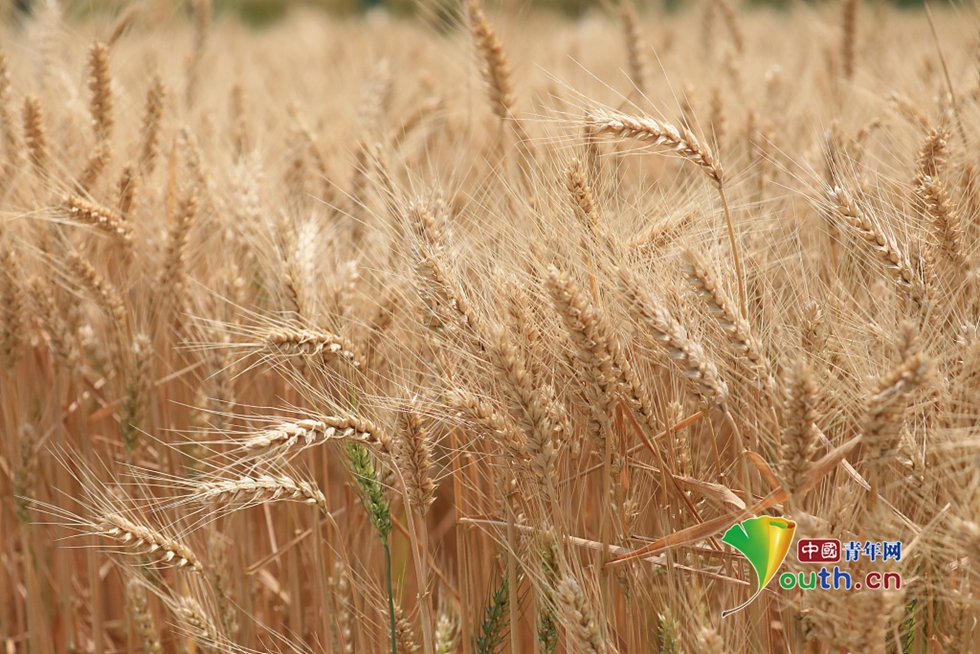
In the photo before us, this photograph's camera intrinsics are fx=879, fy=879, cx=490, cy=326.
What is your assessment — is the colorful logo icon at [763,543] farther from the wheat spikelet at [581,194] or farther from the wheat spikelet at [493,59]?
the wheat spikelet at [493,59]

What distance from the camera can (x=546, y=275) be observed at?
1.09 meters

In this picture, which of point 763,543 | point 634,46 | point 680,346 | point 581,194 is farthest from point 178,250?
point 634,46

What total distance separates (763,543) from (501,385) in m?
0.38

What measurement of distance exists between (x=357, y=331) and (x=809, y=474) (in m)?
0.84

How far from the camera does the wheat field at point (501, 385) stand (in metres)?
1.10

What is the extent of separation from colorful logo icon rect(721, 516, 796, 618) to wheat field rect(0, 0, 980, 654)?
3 cm

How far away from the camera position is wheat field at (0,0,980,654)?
1.10 m

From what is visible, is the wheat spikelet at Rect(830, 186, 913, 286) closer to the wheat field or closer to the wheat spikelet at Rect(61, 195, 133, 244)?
the wheat field

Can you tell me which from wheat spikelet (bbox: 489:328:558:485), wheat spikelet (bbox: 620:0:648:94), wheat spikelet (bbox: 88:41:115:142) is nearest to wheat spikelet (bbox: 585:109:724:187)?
wheat spikelet (bbox: 489:328:558:485)

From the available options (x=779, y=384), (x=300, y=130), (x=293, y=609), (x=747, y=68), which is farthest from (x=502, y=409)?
(x=747, y=68)

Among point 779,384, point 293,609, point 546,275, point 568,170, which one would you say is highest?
point 568,170

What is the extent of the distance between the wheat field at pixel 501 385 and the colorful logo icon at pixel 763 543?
3 centimetres

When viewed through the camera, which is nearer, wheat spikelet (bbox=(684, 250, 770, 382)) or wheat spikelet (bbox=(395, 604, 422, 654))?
wheat spikelet (bbox=(684, 250, 770, 382))

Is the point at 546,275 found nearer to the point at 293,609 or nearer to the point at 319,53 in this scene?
the point at 293,609
